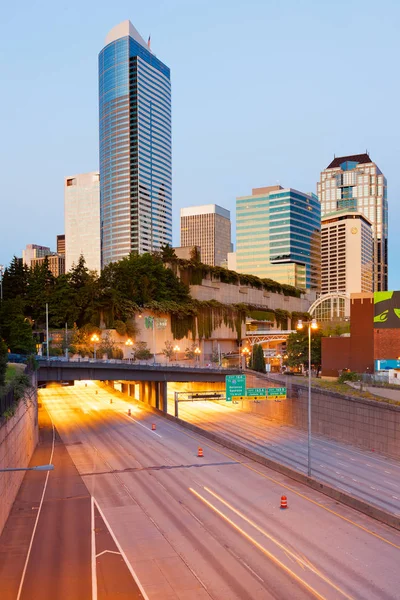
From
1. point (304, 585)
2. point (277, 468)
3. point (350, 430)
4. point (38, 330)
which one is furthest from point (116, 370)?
point (304, 585)

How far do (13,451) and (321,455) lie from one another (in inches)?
1099

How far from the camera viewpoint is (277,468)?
4250 centimetres

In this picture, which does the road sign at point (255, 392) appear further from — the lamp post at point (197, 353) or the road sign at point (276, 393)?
the lamp post at point (197, 353)

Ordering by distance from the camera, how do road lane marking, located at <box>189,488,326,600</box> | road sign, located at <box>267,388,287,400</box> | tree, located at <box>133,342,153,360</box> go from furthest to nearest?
tree, located at <box>133,342,153,360</box> → road sign, located at <box>267,388,287,400</box> → road lane marking, located at <box>189,488,326,600</box>

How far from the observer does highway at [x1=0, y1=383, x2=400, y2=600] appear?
22562mm

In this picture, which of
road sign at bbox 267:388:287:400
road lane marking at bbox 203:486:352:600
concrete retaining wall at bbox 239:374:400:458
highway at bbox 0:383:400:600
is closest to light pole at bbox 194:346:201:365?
concrete retaining wall at bbox 239:374:400:458

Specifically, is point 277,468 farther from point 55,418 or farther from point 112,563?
point 55,418

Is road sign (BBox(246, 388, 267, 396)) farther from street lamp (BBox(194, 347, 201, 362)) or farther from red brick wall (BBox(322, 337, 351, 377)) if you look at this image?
street lamp (BBox(194, 347, 201, 362))

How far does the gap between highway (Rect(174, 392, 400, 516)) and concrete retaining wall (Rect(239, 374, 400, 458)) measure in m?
1.12

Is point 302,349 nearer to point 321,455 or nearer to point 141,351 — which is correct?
point 141,351

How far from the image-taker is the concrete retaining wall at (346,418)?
51906mm

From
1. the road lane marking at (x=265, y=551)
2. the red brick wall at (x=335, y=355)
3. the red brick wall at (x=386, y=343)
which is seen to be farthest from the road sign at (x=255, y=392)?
the road lane marking at (x=265, y=551)

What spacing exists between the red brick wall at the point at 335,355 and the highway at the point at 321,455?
12794mm

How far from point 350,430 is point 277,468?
18.2 meters
